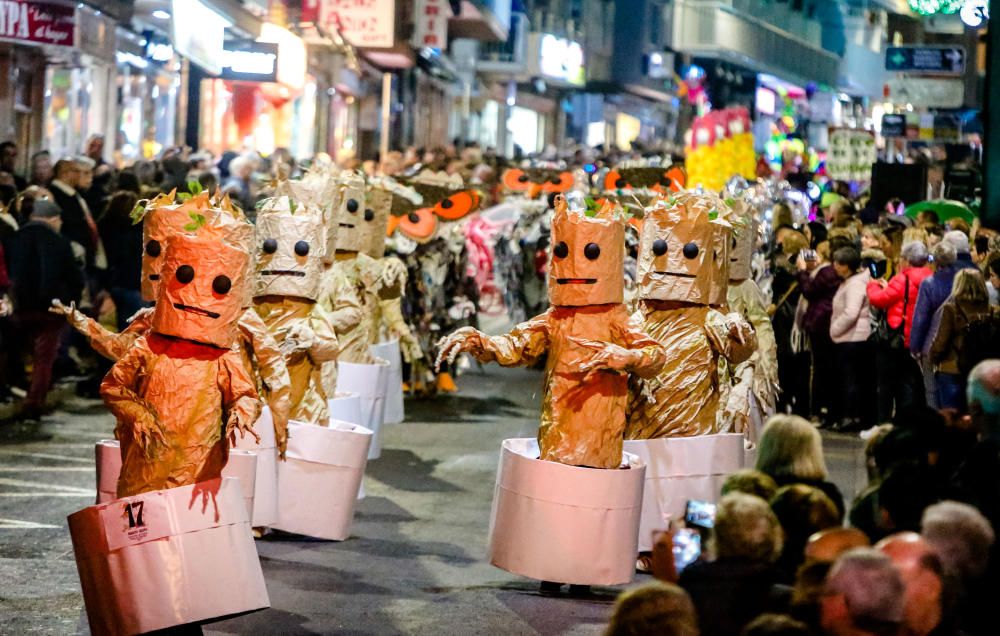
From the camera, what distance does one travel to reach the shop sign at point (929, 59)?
27.8m

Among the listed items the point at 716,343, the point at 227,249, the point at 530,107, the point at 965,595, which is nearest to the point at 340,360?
the point at 716,343

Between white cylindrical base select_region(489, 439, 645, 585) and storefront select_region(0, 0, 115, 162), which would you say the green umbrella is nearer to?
storefront select_region(0, 0, 115, 162)

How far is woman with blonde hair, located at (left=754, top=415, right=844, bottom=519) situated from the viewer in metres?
5.95

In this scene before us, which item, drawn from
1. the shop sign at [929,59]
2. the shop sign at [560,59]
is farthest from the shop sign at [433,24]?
the shop sign at [560,59]

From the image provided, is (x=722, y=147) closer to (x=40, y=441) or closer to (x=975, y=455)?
(x=40, y=441)

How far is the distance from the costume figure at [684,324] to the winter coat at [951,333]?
9.23ft

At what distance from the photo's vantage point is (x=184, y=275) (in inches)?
283

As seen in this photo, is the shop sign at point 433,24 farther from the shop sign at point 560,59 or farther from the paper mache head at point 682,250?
the paper mache head at point 682,250

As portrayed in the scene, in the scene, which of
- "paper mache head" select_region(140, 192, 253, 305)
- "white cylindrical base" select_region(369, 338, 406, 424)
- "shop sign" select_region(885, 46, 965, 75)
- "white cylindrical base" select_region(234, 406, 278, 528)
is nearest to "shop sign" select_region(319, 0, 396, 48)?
"shop sign" select_region(885, 46, 965, 75)

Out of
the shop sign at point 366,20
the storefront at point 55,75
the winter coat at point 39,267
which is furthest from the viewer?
the shop sign at point 366,20

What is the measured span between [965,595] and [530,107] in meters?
52.5

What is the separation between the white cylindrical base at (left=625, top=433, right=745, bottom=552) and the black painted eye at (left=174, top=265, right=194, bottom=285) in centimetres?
296

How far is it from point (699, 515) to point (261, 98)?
72.3 ft

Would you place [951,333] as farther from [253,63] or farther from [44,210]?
[253,63]
